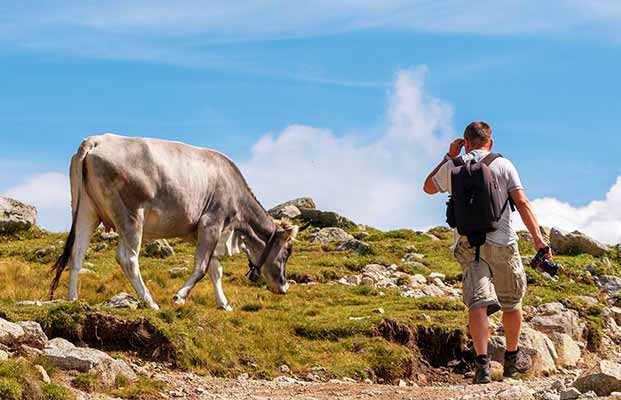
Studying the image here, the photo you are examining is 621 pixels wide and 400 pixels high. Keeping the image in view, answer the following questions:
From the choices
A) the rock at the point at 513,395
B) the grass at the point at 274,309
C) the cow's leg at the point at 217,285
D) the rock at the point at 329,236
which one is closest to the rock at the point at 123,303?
the grass at the point at 274,309

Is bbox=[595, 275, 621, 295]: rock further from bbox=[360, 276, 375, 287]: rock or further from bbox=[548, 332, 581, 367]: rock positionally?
bbox=[548, 332, 581, 367]: rock

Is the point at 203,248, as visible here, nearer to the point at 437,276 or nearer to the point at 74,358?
the point at 74,358

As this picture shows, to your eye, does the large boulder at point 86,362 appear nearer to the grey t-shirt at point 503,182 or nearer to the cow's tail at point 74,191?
the grey t-shirt at point 503,182

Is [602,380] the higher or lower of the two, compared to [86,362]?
higher

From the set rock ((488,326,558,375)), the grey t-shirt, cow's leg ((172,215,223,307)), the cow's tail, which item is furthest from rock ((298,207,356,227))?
the grey t-shirt

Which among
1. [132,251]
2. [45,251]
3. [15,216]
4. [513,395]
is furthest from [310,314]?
[15,216]

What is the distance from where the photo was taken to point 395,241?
34.4 m

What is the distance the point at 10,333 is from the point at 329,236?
22.3 metres

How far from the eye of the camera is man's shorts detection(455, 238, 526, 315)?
1252 centimetres

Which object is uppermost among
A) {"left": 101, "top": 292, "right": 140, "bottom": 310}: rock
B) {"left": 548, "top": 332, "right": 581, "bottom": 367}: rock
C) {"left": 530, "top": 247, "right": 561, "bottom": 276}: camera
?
{"left": 530, "top": 247, "right": 561, "bottom": 276}: camera

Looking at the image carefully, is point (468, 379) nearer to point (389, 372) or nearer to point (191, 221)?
point (389, 372)

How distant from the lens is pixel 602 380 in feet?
36.4

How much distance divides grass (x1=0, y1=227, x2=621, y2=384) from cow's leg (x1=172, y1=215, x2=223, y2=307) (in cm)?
49

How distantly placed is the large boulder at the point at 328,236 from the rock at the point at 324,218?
2.68m
